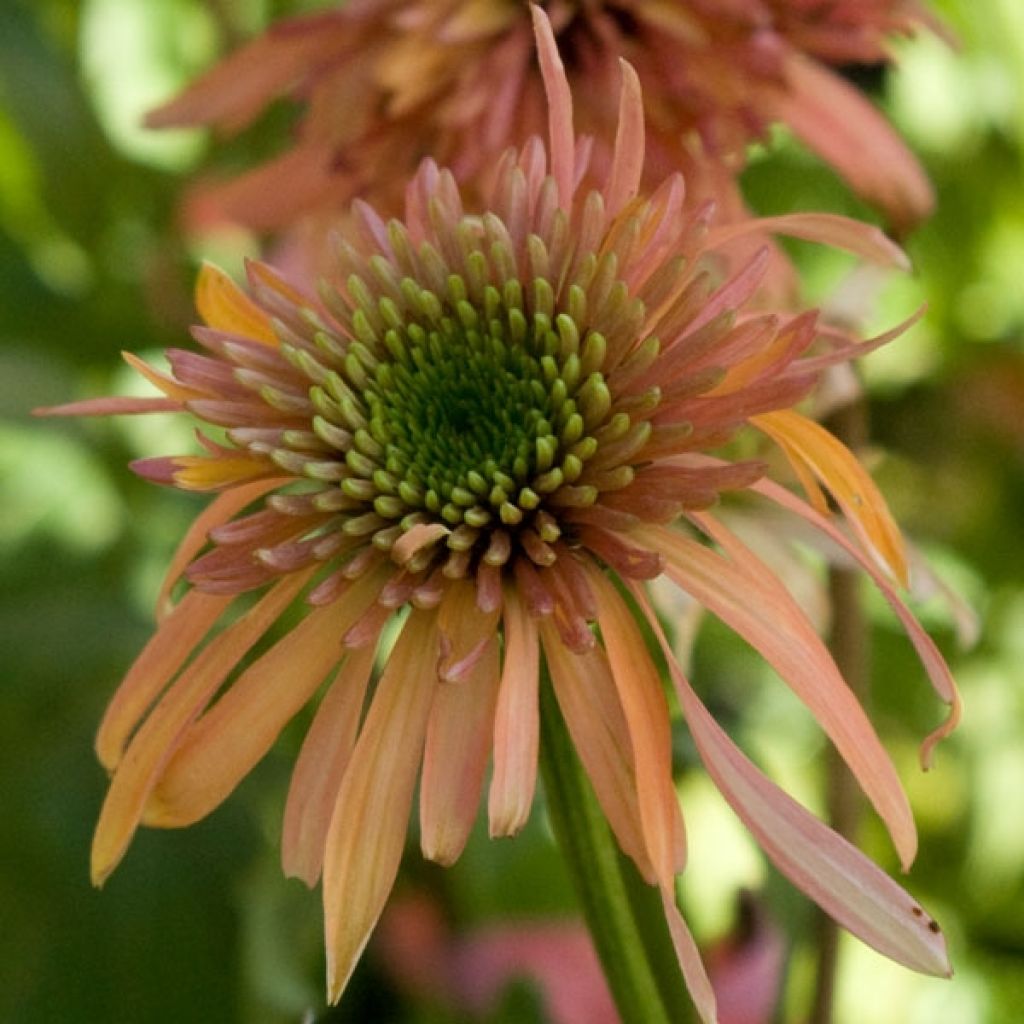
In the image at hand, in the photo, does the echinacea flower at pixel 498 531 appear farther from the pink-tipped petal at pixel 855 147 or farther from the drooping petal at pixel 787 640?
the pink-tipped petal at pixel 855 147

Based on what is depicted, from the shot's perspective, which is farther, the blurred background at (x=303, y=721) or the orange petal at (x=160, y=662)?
the blurred background at (x=303, y=721)

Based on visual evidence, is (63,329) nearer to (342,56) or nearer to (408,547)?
(342,56)

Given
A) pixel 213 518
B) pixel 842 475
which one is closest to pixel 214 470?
pixel 213 518

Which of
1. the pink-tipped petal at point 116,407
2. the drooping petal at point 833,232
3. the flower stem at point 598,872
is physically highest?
the pink-tipped petal at point 116,407

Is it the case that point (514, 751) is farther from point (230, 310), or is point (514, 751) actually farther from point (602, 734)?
point (230, 310)

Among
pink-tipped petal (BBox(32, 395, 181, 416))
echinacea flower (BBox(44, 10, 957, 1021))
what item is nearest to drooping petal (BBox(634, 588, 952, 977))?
echinacea flower (BBox(44, 10, 957, 1021))

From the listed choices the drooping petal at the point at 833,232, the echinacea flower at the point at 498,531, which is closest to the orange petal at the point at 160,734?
the echinacea flower at the point at 498,531

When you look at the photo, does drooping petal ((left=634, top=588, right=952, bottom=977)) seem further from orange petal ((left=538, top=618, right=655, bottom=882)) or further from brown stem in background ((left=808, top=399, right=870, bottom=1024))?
brown stem in background ((left=808, top=399, right=870, bottom=1024))
